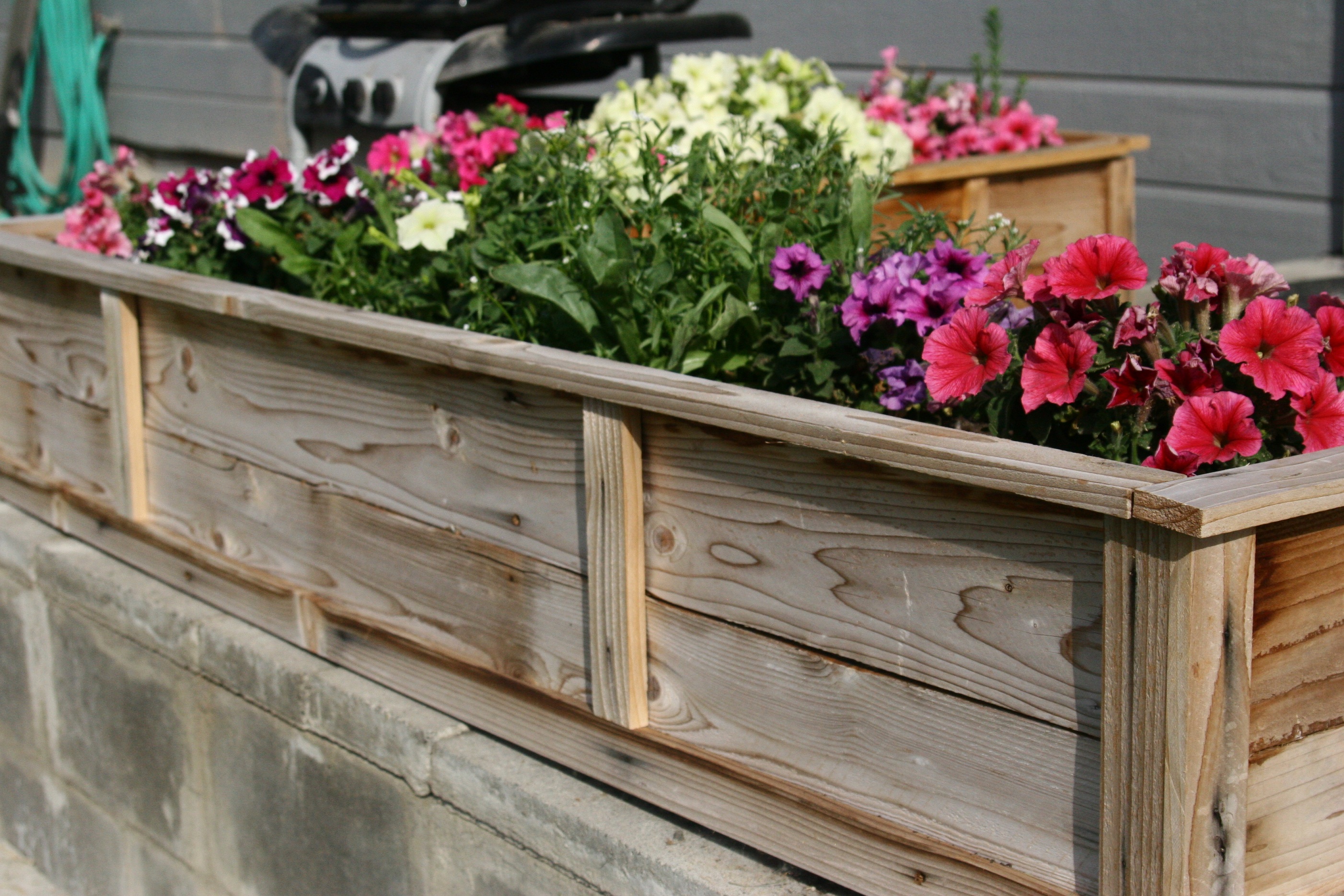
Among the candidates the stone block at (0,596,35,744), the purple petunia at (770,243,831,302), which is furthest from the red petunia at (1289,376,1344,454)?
the stone block at (0,596,35,744)

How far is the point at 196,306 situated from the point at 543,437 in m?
0.86

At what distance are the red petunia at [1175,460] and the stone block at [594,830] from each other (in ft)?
2.04

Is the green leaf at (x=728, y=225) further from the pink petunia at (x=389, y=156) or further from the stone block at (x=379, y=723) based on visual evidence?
the pink petunia at (x=389, y=156)

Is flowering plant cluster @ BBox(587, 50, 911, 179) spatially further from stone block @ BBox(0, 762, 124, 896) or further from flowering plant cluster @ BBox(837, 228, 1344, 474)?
stone block @ BBox(0, 762, 124, 896)

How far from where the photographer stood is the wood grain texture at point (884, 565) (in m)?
1.28

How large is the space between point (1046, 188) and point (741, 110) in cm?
86

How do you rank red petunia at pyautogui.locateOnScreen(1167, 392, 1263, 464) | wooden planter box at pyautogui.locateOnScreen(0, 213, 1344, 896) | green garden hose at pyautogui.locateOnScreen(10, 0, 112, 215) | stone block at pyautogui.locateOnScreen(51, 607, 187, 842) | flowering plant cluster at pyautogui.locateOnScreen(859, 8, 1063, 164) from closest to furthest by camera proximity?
wooden planter box at pyautogui.locateOnScreen(0, 213, 1344, 896) < red petunia at pyautogui.locateOnScreen(1167, 392, 1263, 464) < stone block at pyautogui.locateOnScreen(51, 607, 187, 842) < flowering plant cluster at pyautogui.locateOnScreen(859, 8, 1063, 164) < green garden hose at pyautogui.locateOnScreen(10, 0, 112, 215)

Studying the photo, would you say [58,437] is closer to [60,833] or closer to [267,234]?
[267,234]

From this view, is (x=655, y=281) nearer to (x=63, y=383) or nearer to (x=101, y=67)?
(x=63, y=383)

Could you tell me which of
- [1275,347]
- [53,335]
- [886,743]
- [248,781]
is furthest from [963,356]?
[53,335]

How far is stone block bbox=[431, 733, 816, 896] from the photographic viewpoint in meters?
1.61

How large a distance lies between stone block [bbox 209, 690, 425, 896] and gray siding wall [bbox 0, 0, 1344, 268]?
2.71 m

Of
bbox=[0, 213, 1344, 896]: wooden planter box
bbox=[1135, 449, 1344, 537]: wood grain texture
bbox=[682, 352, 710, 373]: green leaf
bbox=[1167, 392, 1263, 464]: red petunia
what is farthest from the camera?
bbox=[682, 352, 710, 373]: green leaf

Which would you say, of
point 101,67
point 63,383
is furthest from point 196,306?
point 101,67
